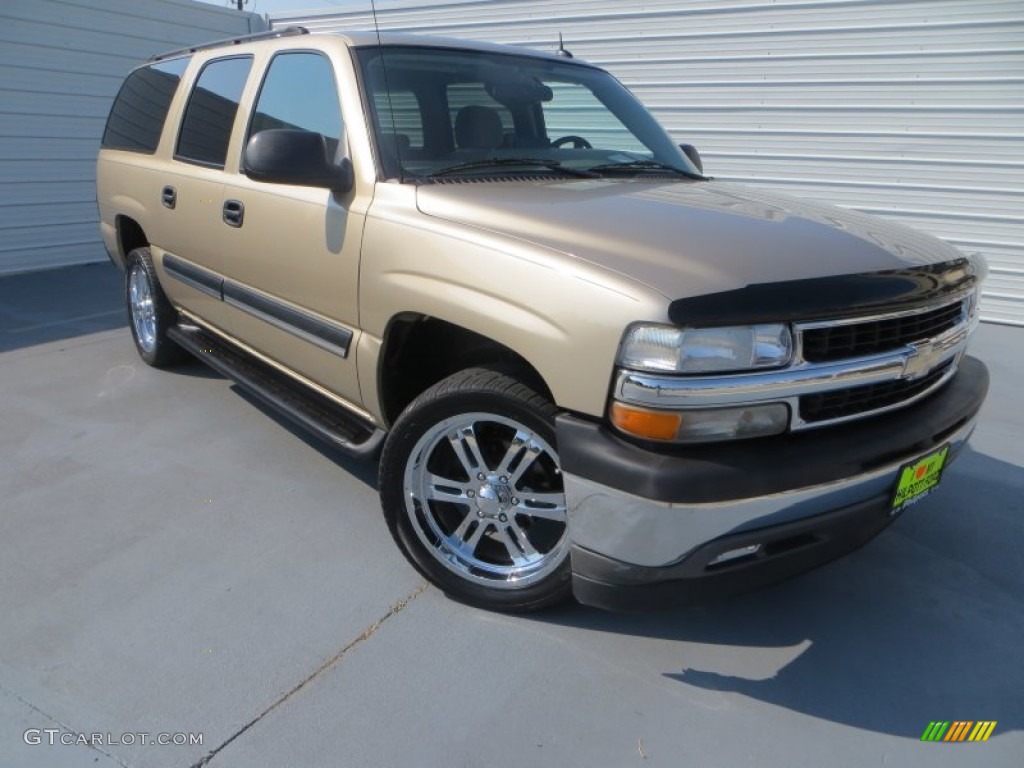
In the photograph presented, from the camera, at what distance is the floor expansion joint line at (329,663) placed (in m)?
2.05

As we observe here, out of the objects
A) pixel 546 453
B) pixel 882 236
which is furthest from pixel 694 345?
pixel 882 236

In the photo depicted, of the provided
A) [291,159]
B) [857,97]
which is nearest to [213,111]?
[291,159]

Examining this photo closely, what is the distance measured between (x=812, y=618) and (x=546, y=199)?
5.44 ft

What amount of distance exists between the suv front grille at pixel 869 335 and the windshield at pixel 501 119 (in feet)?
4.28

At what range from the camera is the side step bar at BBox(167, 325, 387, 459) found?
302 centimetres

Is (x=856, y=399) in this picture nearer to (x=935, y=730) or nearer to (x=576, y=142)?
(x=935, y=730)

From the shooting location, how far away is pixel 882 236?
256 centimetres

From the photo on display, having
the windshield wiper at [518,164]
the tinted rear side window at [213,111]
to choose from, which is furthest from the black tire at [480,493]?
the tinted rear side window at [213,111]

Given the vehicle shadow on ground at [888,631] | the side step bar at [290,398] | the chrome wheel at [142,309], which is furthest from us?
the chrome wheel at [142,309]

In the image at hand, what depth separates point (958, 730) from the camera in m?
2.17

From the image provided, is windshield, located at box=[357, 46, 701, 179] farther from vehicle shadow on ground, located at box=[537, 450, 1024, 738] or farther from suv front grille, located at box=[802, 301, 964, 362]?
vehicle shadow on ground, located at box=[537, 450, 1024, 738]

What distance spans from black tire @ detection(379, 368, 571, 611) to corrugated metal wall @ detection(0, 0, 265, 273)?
7.90 m

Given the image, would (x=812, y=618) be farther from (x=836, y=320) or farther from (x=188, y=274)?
(x=188, y=274)

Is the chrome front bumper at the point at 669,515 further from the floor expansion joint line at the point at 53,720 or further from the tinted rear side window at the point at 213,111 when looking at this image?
the tinted rear side window at the point at 213,111
